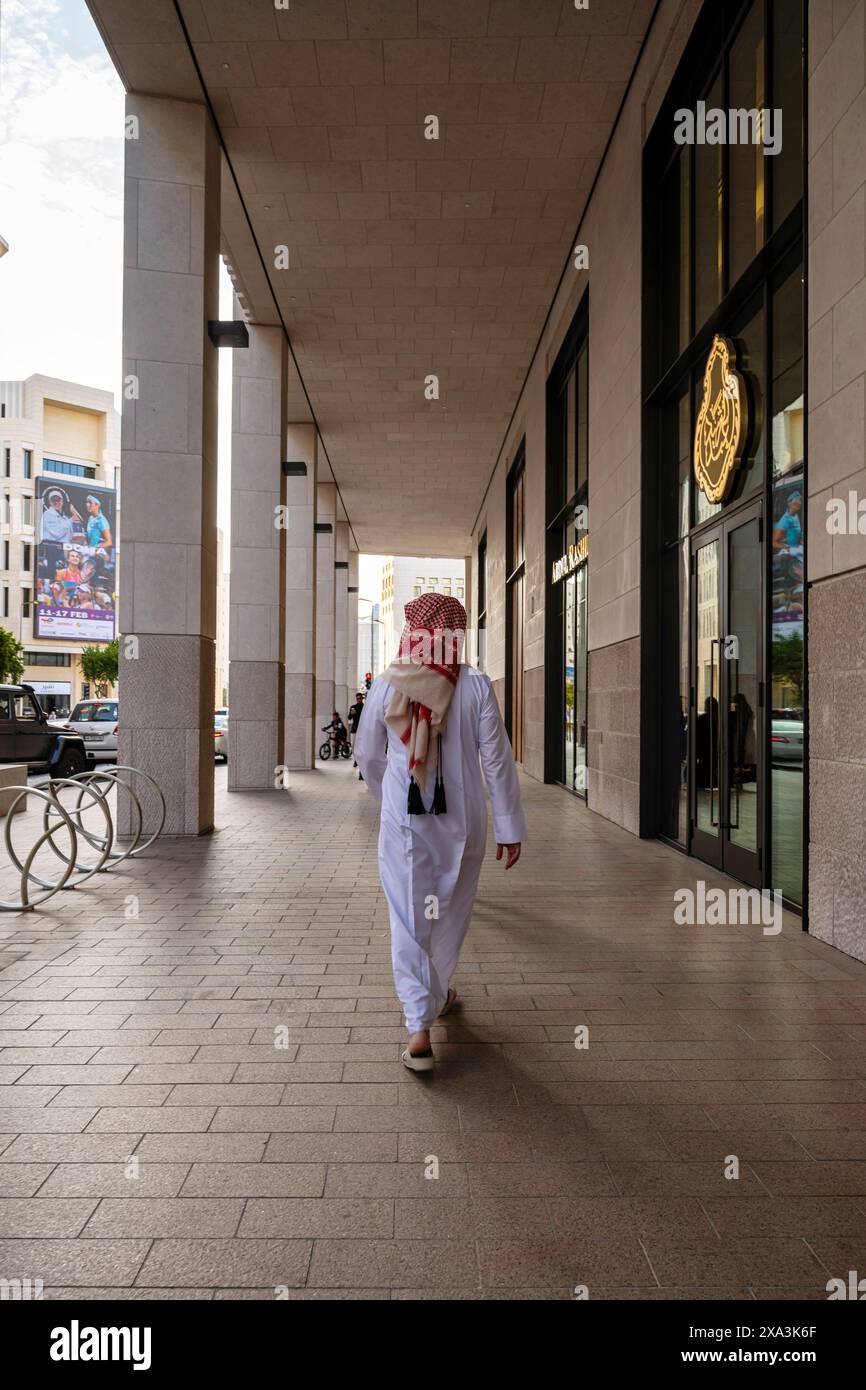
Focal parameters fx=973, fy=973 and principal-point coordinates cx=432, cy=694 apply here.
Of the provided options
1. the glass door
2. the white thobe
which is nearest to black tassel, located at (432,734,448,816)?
the white thobe

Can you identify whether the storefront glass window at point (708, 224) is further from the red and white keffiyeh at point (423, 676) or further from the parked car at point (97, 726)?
the parked car at point (97, 726)

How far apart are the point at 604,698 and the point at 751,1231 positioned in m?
8.52

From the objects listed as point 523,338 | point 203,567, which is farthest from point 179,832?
point 523,338

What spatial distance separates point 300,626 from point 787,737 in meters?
14.6

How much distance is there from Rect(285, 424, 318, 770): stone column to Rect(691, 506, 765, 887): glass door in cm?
1192

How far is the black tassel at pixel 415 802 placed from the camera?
370cm

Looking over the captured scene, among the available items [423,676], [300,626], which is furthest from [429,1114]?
[300,626]

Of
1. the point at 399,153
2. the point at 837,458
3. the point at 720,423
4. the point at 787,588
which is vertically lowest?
the point at 787,588

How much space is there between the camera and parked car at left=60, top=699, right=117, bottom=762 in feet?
66.7

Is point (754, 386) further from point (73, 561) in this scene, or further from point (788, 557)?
point (73, 561)

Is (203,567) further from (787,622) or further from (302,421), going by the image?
(302,421)

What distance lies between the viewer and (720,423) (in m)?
7.26
